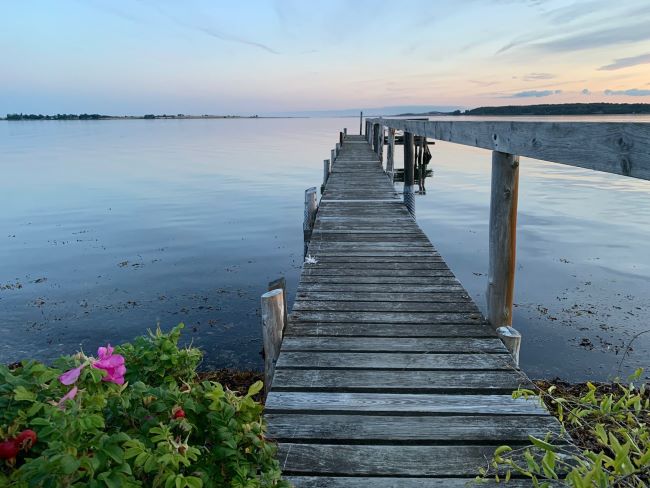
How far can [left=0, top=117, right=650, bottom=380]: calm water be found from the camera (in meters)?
7.86

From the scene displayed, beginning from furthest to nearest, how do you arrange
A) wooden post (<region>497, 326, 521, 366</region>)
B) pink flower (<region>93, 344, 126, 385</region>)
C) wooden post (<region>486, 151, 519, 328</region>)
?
1. wooden post (<region>486, 151, 519, 328</region>)
2. wooden post (<region>497, 326, 521, 366</region>)
3. pink flower (<region>93, 344, 126, 385</region>)

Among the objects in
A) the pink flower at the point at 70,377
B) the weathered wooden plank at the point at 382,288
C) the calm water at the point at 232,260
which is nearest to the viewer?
the pink flower at the point at 70,377

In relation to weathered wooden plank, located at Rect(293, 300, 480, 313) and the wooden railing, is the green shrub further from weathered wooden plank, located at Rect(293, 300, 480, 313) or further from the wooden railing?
weathered wooden plank, located at Rect(293, 300, 480, 313)

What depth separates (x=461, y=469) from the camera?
7.91 feet

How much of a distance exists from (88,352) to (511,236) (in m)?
6.43

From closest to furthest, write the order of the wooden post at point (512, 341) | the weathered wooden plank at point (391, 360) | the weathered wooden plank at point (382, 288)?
the weathered wooden plank at point (391, 360), the wooden post at point (512, 341), the weathered wooden plank at point (382, 288)

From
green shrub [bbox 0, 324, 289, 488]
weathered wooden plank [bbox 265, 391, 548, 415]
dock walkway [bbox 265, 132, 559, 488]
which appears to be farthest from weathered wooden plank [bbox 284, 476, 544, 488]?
green shrub [bbox 0, 324, 289, 488]

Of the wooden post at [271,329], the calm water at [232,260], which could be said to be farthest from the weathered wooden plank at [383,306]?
the calm water at [232,260]

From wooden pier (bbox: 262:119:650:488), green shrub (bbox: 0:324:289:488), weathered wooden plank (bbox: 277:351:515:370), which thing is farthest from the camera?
weathered wooden plank (bbox: 277:351:515:370)

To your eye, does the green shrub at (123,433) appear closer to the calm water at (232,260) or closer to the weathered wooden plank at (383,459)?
the weathered wooden plank at (383,459)

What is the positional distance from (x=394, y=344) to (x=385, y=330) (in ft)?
0.95

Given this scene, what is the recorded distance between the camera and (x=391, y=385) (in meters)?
3.23

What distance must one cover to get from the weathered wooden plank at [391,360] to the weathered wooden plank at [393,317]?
2.11 feet

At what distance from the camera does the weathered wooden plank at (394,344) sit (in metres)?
3.76
